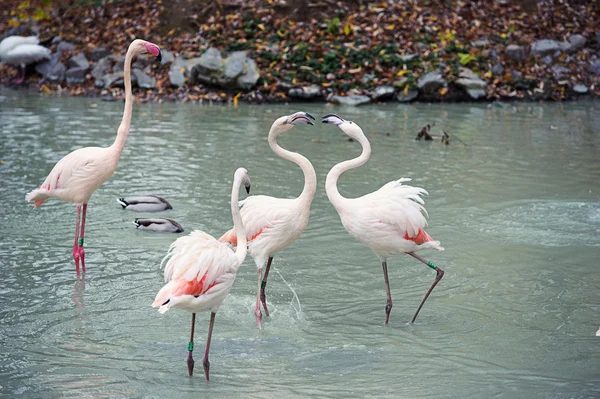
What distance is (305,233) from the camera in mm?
→ 8281

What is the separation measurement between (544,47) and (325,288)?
1488cm

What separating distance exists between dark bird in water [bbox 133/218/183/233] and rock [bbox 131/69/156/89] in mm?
11179

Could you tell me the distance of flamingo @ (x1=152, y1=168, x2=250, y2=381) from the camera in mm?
4629

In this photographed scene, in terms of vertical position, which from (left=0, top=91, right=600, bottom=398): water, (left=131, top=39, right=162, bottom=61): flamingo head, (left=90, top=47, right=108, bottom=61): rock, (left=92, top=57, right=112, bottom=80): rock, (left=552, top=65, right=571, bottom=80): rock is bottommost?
(left=0, top=91, right=600, bottom=398): water

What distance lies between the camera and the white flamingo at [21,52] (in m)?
20.0

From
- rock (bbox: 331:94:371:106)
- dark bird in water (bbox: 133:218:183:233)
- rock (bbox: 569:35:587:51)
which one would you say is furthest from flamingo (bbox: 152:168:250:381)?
rock (bbox: 569:35:587:51)

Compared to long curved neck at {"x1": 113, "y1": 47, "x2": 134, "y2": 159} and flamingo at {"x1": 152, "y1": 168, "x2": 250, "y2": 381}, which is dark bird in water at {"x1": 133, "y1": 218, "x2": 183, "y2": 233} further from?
flamingo at {"x1": 152, "y1": 168, "x2": 250, "y2": 381}

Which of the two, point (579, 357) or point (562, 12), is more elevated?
point (562, 12)

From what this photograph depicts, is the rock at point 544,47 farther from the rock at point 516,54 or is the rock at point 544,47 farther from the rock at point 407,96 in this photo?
the rock at point 407,96

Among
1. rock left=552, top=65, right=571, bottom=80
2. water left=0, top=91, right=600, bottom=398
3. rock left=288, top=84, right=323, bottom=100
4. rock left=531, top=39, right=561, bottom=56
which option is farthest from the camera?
rock left=531, top=39, right=561, bottom=56

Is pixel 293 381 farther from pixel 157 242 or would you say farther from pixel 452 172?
pixel 452 172

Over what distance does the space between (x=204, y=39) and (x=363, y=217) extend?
585 inches

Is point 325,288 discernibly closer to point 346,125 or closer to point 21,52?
point 346,125

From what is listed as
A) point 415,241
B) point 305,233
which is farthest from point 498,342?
point 305,233
